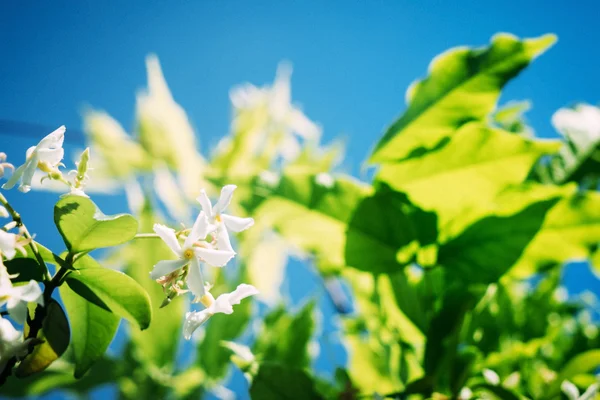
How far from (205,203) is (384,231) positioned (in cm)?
27

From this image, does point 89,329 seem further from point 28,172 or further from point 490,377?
point 490,377

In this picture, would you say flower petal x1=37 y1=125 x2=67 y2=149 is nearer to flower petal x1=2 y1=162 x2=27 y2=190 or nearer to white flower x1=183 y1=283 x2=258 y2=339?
flower petal x1=2 y1=162 x2=27 y2=190

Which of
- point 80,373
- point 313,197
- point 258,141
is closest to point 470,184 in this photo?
point 313,197

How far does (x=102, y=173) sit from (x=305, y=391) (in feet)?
3.00

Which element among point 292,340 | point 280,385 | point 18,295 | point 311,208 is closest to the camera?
point 18,295

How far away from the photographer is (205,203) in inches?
12.4

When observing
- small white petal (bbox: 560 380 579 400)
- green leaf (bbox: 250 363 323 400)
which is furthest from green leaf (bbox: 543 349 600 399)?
green leaf (bbox: 250 363 323 400)

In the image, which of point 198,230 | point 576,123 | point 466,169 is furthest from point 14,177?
point 576,123

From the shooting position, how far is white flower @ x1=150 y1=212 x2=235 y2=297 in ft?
1.00

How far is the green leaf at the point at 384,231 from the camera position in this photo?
0.53 meters

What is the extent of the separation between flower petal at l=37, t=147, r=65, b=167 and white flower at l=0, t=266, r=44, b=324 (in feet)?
0.26

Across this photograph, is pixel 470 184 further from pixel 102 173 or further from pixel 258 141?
pixel 102 173

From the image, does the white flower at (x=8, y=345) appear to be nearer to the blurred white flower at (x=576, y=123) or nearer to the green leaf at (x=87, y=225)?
the green leaf at (x=87, y=225)

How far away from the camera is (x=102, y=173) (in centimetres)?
120
